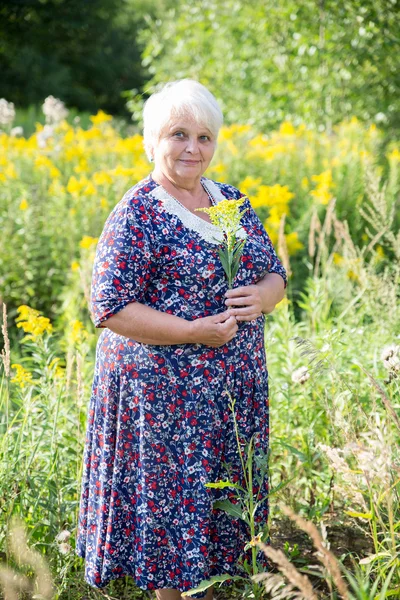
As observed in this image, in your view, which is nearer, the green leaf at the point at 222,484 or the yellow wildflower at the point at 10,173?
the green leaf at the point at 222,484

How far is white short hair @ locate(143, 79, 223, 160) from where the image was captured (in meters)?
2.28

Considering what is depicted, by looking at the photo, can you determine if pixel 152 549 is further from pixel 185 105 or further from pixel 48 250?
pixel 48 250

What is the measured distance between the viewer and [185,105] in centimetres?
227

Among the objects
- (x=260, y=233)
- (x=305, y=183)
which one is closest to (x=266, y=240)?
(x=260, y=233)

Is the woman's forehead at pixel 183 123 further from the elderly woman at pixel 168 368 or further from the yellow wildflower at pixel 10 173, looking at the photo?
the yellow wildflower at pixel 10 173

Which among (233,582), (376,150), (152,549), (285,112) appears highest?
(285,112)

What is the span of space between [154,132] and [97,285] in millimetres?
532

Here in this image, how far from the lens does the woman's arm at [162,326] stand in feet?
7.02

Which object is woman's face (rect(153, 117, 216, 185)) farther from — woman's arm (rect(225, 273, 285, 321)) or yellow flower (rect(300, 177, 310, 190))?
yellow flower (rect(300, 177, 310, 190))

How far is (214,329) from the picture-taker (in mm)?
2150

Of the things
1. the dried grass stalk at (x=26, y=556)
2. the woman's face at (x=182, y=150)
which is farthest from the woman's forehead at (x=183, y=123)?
the dried grass stalk at (x=26, y=556)

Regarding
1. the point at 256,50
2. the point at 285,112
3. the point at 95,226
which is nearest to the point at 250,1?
the point at 256,50

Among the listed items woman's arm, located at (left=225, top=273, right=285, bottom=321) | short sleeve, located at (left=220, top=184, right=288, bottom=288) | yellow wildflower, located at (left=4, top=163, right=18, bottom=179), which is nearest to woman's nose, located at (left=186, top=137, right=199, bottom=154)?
short sleeve, located at (left=220, top=184, right=288, bottom=288)

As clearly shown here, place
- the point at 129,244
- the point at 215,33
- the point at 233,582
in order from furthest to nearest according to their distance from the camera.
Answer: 1. the point at 215,33
2. the point at 233,582
3. the point at 129,244
